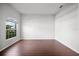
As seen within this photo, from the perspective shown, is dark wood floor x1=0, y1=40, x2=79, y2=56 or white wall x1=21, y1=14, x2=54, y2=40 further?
white wall x1=21, y1=14, x2=54, y2=40

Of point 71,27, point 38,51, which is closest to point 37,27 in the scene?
point 71,27

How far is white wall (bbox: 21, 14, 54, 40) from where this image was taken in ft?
30.8

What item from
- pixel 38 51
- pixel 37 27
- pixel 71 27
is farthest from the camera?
pixel 37 27

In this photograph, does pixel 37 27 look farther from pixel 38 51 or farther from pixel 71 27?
pixel 38 51

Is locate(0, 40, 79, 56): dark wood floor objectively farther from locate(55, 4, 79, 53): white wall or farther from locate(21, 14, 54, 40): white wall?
locate(21, 14, 54, 40): white wall

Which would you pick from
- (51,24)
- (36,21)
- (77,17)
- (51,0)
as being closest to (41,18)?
(36,21)

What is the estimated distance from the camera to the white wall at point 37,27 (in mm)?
9383

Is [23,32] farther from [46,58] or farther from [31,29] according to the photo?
[46,58]

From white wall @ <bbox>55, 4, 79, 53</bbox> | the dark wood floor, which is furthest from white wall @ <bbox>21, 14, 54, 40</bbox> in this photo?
the dark wood floor

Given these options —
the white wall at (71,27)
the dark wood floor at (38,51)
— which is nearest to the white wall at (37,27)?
the white wall at (71,27)

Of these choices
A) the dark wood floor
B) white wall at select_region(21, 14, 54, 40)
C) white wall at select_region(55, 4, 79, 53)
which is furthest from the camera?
white wall at select_region(21, 14, 54, 40)

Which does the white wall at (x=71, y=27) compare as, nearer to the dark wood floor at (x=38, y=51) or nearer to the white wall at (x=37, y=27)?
the dark wood floor at (x=38, y=51)

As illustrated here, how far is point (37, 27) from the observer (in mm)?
9516

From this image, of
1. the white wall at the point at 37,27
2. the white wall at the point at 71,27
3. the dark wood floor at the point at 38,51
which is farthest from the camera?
the white wall at the point at 37,27
